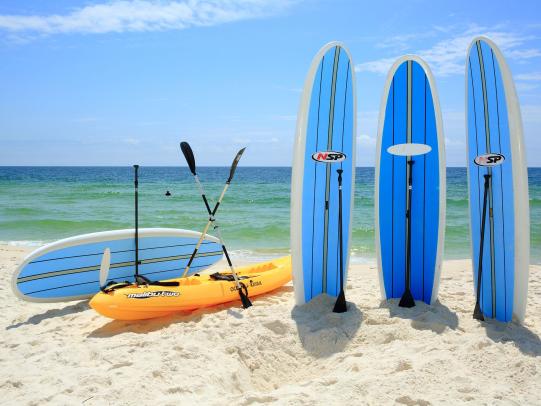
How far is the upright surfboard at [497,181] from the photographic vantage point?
3.61 m

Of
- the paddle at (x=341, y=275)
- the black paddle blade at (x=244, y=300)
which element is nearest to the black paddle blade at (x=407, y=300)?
the paddle at (x=341, y=275)

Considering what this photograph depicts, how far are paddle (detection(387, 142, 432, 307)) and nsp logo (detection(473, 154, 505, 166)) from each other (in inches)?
15.5

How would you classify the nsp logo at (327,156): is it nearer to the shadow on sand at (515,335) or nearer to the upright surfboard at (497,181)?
the upright surfboard at (497,181)

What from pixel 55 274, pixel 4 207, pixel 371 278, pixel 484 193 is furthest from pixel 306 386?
pixel 4 207

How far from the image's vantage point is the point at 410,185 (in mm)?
4172

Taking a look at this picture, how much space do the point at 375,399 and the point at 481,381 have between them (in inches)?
25.4

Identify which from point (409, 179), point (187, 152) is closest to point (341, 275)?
point (409, 179)

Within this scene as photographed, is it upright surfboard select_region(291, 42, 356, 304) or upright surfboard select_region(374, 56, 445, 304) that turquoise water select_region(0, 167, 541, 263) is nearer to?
upright surfboard select_region(374, 56, 445, 304)

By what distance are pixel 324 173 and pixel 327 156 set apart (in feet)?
0.86

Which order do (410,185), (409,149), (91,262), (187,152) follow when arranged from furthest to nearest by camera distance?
1. (91,262)
2. (187,152)
3. (410,185)
4. (409,149)

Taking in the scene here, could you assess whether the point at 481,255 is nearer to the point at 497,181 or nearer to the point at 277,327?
the point at 497,181

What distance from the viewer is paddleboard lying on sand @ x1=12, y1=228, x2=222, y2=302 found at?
14.8 ft

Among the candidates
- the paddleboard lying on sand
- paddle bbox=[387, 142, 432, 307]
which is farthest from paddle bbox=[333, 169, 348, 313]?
the paddleboard lying on sand

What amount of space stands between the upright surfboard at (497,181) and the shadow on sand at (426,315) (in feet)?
1.14
